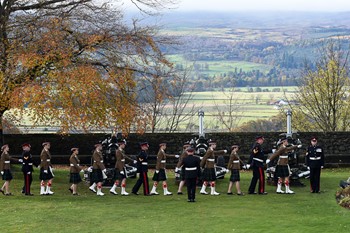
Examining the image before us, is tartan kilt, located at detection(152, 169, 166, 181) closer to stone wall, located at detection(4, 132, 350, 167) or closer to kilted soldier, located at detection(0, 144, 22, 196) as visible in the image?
kilted soldier, located at detection(0, 144, 22, 196)

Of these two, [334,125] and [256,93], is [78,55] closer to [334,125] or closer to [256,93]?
[334,125]

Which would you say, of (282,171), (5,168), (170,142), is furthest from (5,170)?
(170,142)

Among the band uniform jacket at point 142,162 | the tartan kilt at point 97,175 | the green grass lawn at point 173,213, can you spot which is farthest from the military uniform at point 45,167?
the band uniform jacket at point 142,162

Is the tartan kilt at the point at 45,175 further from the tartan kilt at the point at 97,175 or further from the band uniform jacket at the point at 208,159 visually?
the band uniform jacket at the point at 208,159

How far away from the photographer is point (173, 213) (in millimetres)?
19484

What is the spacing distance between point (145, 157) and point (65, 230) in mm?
6192

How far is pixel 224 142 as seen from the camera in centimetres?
3481

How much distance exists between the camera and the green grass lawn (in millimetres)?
17516

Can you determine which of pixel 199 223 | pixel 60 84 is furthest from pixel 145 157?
pixel 199 223

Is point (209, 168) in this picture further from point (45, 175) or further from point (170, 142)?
point (170, 142)

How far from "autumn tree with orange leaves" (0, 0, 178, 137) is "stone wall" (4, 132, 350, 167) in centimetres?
677

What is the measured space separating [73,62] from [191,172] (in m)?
7.11

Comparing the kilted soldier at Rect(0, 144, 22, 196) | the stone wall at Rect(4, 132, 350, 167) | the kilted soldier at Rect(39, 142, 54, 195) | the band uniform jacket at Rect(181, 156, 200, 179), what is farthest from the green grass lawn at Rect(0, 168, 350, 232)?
the stone wall at Rect(4, 132, 350, 167)

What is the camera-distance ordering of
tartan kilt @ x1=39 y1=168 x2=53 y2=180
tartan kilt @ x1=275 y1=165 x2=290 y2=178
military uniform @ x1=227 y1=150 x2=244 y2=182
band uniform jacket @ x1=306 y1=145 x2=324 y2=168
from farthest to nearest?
band uniform jacket @ x1=306 y1=145 x2=324 y2=168 < tartan kilt @ x1=275 y1=165 x2=290 y2=178 < military uniform @ x1=227 y1=150 x2=244 y2=182 < tartan kilt @ x1=39 y1=168 x2=53 y2=180
